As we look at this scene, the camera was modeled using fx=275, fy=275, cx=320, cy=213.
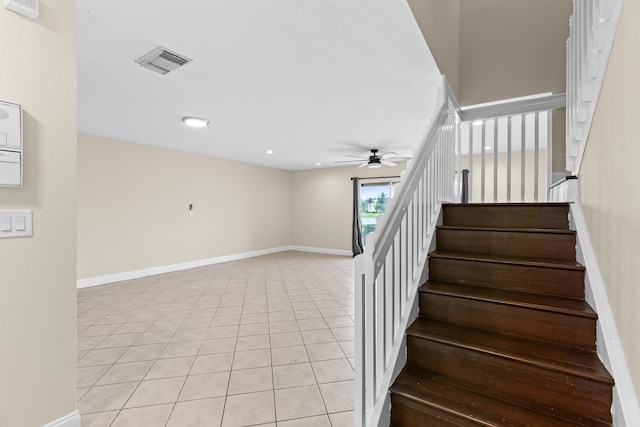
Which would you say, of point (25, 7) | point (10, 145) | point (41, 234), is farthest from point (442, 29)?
point (41, 234)

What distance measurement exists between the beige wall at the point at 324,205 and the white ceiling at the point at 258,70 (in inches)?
122

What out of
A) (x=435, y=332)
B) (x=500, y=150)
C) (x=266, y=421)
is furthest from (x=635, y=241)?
(x=500, y=150)

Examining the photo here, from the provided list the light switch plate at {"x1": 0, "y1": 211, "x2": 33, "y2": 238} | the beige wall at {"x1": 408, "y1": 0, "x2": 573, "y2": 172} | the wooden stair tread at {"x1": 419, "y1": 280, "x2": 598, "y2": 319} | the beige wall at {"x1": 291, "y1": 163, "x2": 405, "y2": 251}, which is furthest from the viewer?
the beige wall at {"x1": 291, "y1": 163, "x2": 405, "y2": 251}

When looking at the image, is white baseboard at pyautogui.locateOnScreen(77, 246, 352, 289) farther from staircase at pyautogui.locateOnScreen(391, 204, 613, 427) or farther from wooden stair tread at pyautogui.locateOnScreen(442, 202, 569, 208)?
wooden stair tread at pyautogui.locateOnScreen(442, 202, 569, 208)

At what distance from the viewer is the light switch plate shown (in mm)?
1266

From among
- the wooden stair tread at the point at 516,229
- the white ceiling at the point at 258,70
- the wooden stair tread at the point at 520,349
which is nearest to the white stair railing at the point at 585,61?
the wooden stair tread at the point at 516,229

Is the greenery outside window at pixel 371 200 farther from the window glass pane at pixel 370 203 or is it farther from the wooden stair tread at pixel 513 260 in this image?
the wooden stair tread at pixel 513 260

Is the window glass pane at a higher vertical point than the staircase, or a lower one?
higher

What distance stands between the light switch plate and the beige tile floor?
118cm

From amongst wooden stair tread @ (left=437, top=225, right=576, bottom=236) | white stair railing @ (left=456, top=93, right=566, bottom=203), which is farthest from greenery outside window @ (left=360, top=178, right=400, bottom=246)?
wooden stair tread @ (left=437, top=225, right=576, bottom=236)

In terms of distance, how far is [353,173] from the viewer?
745cm

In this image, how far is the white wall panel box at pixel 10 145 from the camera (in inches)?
49.1

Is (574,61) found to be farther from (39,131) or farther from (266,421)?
(39,131)

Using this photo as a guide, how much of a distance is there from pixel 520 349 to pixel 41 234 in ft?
8.08
